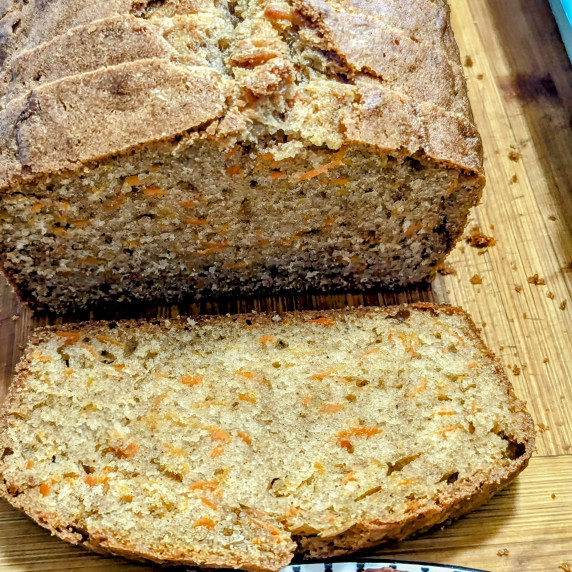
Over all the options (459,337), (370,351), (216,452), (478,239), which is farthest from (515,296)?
(216,452)

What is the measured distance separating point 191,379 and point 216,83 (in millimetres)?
1168

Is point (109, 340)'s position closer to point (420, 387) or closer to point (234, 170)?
point (234, 170)

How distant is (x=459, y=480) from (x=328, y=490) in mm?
504

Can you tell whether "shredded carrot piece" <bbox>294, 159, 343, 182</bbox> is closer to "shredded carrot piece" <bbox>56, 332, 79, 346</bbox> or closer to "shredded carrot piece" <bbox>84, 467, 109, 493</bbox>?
"shredded carrot piece" <bbox>56, 332, 79, 346</bbox>

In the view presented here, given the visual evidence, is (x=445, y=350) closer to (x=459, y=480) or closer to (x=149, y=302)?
(x=459, y=480)

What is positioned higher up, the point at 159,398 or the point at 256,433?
the point at 159,398

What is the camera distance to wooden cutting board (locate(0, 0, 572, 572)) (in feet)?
9.09

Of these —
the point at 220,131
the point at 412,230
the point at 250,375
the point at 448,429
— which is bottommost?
the point at 448,429

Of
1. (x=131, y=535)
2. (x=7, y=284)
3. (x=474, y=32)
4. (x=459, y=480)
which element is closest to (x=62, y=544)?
(x=131, y=535)

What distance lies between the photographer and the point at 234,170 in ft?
9.10

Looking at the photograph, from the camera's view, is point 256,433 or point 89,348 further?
point 89,348

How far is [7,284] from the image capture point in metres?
3.47

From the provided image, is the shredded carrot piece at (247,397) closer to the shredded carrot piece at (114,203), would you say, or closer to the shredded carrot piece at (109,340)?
the shredded carrot piece at (109,340)

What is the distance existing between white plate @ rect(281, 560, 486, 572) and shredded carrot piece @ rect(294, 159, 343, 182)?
1453mm
